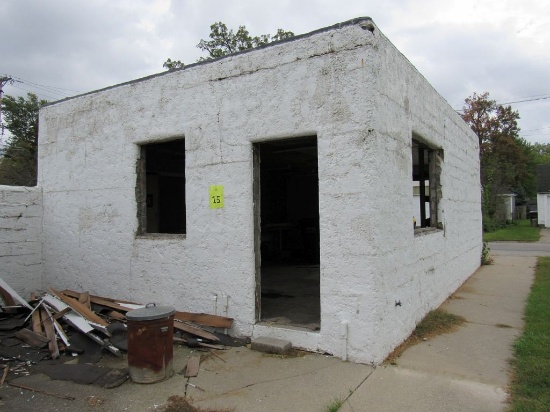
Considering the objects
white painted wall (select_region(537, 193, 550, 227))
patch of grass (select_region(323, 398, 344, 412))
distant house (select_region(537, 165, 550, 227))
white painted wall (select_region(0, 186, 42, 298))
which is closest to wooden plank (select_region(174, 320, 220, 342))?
patch of grass (select_region(323, 398, 344, 412))

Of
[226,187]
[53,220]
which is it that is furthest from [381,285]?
[53,220]

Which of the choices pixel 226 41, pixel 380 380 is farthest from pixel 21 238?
pixel 226 41

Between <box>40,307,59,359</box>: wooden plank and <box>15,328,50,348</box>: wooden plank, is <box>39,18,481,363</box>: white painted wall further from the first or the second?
<box>15,328,50,348</box>: wooden plank

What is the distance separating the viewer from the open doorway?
681cm

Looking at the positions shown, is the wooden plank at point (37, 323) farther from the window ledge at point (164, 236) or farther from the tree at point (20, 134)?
the tree at point (20, 134)

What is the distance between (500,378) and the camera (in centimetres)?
451

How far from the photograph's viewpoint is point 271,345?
17.2 ft

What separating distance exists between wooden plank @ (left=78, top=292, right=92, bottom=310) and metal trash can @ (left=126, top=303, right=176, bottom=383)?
8.05 ft

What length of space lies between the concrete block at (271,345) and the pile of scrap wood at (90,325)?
41cm

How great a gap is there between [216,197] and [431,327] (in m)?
3.71

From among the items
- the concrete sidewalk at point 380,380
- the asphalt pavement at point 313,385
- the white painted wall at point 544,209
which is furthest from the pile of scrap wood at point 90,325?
the white painted wall at point 544,209

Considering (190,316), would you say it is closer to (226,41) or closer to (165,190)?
(165,190)

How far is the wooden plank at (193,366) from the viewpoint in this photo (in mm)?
4700

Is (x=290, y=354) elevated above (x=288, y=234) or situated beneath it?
situated beneath
